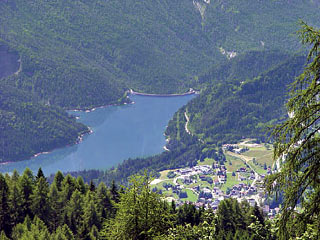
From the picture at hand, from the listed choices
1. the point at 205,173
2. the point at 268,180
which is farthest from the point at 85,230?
the point at 205,173

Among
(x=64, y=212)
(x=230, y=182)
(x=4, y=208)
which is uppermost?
(x=230, y=182)

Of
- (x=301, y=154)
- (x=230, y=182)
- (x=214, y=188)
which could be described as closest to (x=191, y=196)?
(x=214, y=188)

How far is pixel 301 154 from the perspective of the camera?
15.3 metres

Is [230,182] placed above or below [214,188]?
above

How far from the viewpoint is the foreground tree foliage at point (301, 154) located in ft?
49.2

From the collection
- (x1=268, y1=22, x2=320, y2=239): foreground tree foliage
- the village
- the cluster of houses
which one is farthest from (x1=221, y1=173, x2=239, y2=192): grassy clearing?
(x1=268, y1=22, x2=320, y2=239): foreground tree foliage

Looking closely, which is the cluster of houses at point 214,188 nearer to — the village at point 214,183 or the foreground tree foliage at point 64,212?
the village at point 214,183

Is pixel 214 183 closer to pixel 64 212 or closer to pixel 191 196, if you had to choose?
pixel 191 196

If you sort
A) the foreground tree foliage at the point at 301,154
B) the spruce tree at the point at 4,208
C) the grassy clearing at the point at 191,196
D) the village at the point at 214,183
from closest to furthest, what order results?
1. the foreground tree foliage at the point at 301,154
2. the spruce tree at the point at 4,208
3. the village at the point at 214,183
4. the grassy clearing at the point at 191,196

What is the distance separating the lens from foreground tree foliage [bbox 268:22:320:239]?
49.2 ft

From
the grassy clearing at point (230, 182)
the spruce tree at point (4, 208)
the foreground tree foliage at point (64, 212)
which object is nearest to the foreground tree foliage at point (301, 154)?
the foreground tree foliage at point (64, 212)

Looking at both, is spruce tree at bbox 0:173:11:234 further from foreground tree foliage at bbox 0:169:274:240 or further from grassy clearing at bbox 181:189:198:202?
grassy clearing at bbox 181:189:198:202

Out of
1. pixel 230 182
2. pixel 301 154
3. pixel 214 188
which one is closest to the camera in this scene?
pixel 301 154

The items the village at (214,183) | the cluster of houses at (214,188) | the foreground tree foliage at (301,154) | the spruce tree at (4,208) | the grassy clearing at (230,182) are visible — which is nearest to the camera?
the foreground tree foliage at (301,154)
